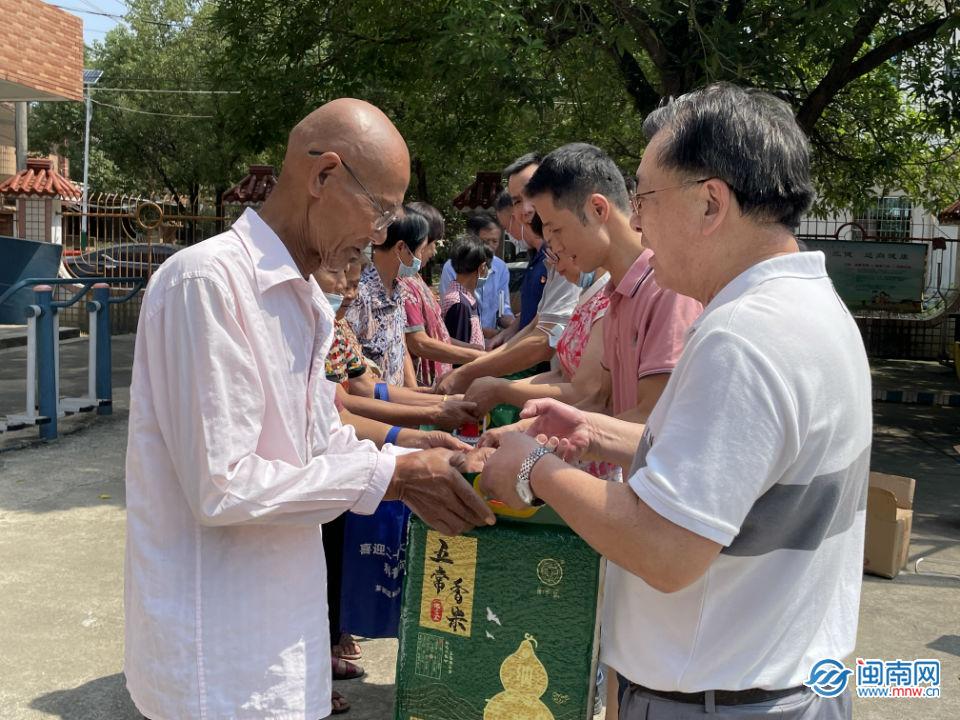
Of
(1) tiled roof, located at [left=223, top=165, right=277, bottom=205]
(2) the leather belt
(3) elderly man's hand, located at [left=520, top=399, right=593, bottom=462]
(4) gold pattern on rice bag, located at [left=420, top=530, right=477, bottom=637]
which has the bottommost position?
(4) gold pattern on rice bag, located at [left=420, top=530, right=477, bottom=637]

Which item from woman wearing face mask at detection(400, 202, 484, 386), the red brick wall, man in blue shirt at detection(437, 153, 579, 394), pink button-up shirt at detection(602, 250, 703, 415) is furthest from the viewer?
the red brick wall

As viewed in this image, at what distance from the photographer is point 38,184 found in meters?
19.7

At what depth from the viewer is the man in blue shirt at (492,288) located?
366 inches

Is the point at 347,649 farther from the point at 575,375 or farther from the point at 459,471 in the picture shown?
the point at 459,471

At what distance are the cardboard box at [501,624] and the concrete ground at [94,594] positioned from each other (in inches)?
62.2

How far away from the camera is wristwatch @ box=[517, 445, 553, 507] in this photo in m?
1.85

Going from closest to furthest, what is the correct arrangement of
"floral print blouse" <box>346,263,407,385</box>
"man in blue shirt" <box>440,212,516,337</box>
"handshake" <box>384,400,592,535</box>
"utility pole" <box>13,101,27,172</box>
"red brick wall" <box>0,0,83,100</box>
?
"handshake" <box>384,400,592,535</box> → "floral print blouse" <box>346,263,407,385</box> → "man in blue shirt" <box>440,212,516,337</box> → "red brick wall" <box>0,0,83,100</box> → "utility pole" <box>13,101,27,172</box>

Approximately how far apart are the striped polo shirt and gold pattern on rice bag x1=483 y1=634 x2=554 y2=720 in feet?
2.15

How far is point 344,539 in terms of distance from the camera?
12.4ft

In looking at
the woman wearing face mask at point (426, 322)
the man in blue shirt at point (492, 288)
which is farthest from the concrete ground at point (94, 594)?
the man in blue shirt at point (492, 288)

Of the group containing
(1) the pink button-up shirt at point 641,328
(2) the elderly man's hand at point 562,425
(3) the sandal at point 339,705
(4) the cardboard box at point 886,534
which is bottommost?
(3) the sandal at point 339,705

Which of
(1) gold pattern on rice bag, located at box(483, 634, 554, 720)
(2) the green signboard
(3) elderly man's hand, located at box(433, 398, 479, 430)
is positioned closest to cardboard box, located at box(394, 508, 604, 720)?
(1) gold pattern on rice bag, located at box(483, 634, 554, 720)

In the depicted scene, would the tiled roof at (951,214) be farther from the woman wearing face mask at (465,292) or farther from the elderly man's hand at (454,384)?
the elderly man's hand at (454,384)

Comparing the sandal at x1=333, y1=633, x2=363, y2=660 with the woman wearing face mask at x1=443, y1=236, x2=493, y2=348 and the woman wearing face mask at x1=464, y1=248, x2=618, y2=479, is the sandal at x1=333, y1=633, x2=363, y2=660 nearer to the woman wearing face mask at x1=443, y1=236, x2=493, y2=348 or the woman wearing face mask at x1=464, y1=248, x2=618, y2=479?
the woman wearing face mask at x1=464, y1=248, x2=618, y2=479
